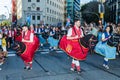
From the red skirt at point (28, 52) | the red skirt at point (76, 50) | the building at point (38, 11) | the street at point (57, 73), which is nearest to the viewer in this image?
the street at point (57, 73)

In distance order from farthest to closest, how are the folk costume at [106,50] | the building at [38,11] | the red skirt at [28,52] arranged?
the building at [38,11] → the folk costume at [106,50] → the red skirt at [28,52]

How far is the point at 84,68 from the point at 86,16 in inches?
2743

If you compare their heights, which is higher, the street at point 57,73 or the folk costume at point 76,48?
the folk costume at point 76,48

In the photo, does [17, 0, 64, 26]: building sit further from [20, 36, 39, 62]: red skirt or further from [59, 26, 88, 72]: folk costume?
[59, 26, 88, 72]: folk costume

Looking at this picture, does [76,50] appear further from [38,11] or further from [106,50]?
[38,11]

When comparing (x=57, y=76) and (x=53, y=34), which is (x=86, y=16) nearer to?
(x=53, y=34)

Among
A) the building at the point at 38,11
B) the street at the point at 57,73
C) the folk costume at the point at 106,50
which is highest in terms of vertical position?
the building at the point at 38,11

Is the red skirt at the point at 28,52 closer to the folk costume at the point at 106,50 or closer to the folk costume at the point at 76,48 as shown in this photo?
the folk costume at the point at 76,48

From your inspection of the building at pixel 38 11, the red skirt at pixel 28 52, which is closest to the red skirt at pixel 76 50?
the red skirt at pixel 28 52

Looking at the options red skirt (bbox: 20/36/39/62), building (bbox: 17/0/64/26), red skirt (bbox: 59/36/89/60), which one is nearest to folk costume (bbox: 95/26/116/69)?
red skirt (bbox: 59/36/89/60)

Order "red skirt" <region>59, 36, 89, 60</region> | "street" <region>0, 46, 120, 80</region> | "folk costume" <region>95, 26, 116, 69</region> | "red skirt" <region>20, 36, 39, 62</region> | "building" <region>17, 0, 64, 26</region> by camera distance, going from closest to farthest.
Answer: "street" <region>0, 46, 120, 80</region> < "red skirt" <region>59, 36, 89, 60</region> < "red skirt" <region>20, 36, 39, 62</region> < "folk costume" <region>95, 26, 116, 69</region> < "building" <region>17, 0, 64, 26</region>

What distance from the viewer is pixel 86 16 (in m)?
80.4

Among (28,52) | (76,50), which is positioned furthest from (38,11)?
(76,50)

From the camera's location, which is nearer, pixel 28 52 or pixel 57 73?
pixel 57 73
